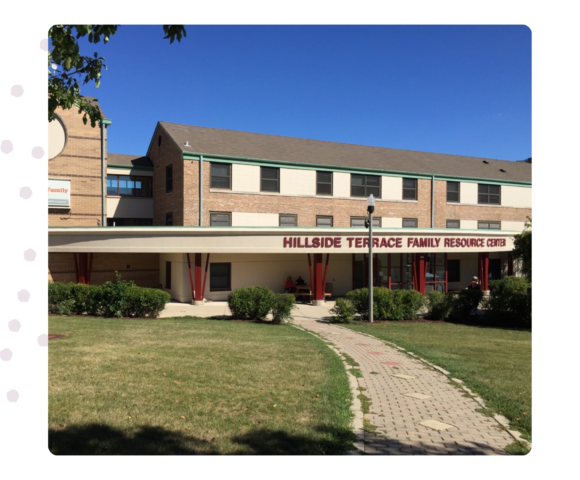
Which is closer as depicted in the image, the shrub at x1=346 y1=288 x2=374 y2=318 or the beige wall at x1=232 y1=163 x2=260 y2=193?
the shrub at x1=346 y1=288 x2=374 y2=318

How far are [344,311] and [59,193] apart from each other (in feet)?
63.6

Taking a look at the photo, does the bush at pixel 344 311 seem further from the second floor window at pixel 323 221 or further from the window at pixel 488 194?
the window at pixel 488 194

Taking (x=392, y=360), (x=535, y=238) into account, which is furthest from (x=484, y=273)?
(x=535, y=238)

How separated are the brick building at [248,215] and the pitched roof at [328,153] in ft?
0.60

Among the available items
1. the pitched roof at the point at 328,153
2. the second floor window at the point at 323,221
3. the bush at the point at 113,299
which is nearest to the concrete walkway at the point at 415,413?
the bush at the point at 113,299

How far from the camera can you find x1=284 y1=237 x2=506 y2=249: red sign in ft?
76.4

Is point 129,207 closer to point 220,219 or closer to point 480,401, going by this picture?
point 220,219

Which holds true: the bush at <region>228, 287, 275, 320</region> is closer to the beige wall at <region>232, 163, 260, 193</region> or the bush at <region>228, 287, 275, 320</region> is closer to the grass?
the grass

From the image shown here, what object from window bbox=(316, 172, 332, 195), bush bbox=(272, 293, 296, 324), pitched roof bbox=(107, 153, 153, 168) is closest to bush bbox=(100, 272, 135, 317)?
bush bbox=(272, 293, 296, 324)

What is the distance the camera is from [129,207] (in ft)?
96.4

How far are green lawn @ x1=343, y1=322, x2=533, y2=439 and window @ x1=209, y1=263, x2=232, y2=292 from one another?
33.1 feet

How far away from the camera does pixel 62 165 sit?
2581 cm

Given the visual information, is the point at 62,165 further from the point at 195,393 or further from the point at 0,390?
the point at 0,390
